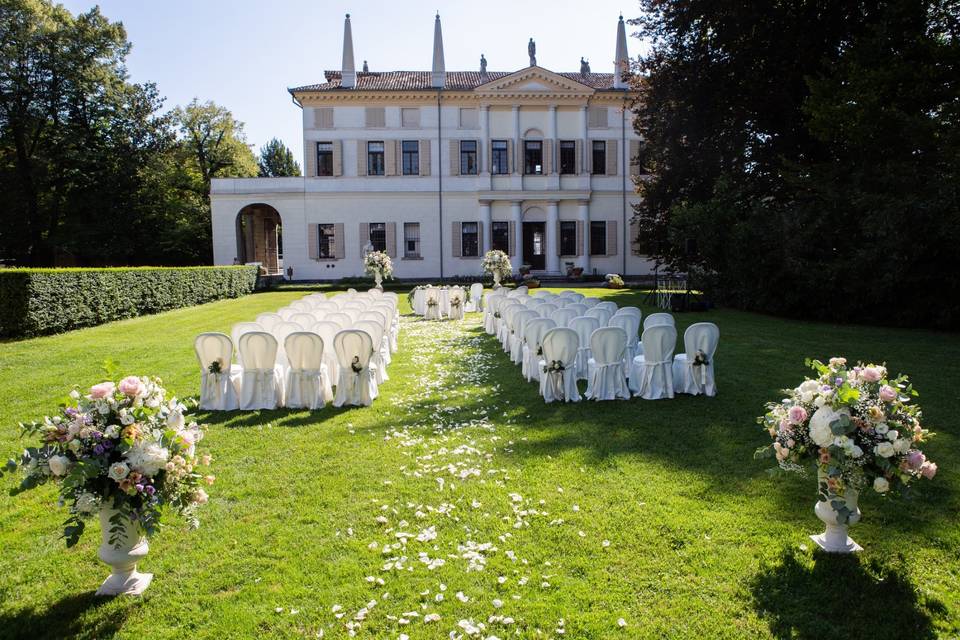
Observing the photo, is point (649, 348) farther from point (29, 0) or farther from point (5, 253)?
point (5, 253)

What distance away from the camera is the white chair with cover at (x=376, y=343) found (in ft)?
30.7

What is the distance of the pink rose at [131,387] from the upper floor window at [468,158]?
3441 centimetres

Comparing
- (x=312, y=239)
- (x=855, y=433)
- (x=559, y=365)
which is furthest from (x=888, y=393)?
(x=312, y=239)

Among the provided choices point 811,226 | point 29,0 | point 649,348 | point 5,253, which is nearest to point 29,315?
point 649,348

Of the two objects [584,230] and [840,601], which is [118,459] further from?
[584,230]

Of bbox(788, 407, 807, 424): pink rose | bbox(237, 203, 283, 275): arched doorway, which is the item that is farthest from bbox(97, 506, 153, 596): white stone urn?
bbox(237, 203, 283, 275): arched doorway

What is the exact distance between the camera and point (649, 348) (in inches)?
335

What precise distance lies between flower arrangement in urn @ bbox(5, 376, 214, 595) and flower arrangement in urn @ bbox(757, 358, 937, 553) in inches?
149

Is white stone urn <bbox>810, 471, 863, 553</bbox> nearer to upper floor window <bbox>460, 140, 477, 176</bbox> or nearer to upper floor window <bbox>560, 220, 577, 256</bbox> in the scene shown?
upper floor window <bbox>560, 220, 577, 256</bbox>

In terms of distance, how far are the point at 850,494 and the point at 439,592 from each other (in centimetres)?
274

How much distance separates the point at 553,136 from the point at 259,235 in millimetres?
21285

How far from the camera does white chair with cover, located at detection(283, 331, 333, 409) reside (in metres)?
8.16

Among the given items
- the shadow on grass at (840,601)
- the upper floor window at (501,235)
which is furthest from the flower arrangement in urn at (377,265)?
the shadow on grass at (840,601)

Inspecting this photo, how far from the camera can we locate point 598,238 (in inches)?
1483
